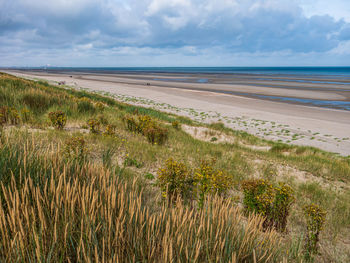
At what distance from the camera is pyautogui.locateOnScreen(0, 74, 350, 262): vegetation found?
62.9 inches

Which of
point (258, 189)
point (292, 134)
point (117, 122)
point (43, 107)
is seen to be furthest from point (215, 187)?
point (292, 134)

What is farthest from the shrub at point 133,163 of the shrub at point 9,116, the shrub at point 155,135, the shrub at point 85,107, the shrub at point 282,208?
the shrub at point 85,107

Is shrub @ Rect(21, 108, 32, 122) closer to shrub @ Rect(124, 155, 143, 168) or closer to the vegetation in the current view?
the vegetation

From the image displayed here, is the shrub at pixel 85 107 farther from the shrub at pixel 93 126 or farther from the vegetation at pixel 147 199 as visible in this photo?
the shrub at pixel 93 126

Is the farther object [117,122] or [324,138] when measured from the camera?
[324,138]

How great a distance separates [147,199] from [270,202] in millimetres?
2225

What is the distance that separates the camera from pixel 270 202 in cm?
366

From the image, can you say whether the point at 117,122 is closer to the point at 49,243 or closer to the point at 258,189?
the point at 258,189

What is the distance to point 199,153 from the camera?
7723 millimetres

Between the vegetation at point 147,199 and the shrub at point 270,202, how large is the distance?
21mm

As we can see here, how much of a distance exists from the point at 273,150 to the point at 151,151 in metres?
7.53

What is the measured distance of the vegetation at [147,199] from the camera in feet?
5.24

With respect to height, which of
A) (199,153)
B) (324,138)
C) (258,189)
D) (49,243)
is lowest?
(324,138)

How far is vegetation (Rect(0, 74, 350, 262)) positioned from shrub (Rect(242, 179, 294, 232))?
0.07 feet
